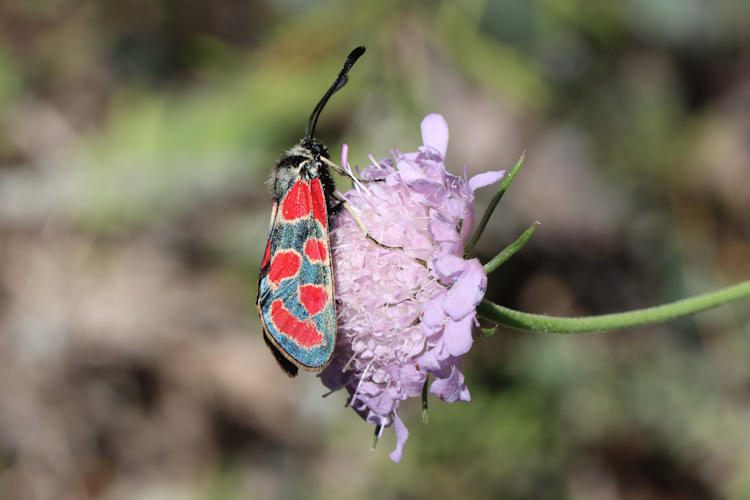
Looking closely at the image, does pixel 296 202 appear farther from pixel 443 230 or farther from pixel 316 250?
pixel 443 230

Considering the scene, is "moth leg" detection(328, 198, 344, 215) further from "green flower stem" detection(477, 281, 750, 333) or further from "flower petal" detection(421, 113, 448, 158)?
"green flower stem" detection(477, 281, 750, 333)

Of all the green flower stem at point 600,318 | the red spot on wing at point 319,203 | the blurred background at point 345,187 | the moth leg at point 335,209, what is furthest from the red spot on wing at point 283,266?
the blurred background at point 345,187

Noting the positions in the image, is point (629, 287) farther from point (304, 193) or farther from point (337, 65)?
point (304, 193)

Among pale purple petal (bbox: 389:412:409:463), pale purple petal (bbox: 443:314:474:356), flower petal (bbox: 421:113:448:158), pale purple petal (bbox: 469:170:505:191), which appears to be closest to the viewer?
pale purple petal (bbox: 443:314:474:356)

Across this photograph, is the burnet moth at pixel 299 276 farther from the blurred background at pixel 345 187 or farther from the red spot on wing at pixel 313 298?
the blurred background at pixel 345 187

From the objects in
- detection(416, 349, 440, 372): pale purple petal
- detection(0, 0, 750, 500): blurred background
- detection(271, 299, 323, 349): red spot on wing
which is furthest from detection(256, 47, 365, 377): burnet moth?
detection(0, 0, 750, 500): blurred background
